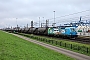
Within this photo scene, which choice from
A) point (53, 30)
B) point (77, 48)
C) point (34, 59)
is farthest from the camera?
point (53, 30)

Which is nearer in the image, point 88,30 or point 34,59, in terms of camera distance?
point 34,59

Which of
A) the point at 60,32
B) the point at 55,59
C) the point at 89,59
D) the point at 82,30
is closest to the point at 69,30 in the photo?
the point at 60,32

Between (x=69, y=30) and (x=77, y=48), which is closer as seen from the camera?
(x=77, y=48)

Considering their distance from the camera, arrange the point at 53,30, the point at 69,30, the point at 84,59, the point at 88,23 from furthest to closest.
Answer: the point at 88,23 < the point at 53,30 < the point at 69,30 < the point at 84,59

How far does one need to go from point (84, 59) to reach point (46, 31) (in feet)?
167

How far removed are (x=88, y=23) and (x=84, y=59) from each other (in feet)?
215

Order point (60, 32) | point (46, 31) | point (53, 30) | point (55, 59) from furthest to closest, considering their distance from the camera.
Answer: point (46, 31) < point (53, 30) < point (60, 32) < point (55, 59)

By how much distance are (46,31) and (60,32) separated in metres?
13.3

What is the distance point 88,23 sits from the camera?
8388cm

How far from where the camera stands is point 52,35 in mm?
65312

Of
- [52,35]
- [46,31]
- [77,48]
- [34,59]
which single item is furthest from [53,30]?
[34,59]

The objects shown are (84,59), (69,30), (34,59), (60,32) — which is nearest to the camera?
(34,59)

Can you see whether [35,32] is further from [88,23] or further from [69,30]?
[69,30]

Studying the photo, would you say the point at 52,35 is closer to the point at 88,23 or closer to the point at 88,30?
the point at 88,30
